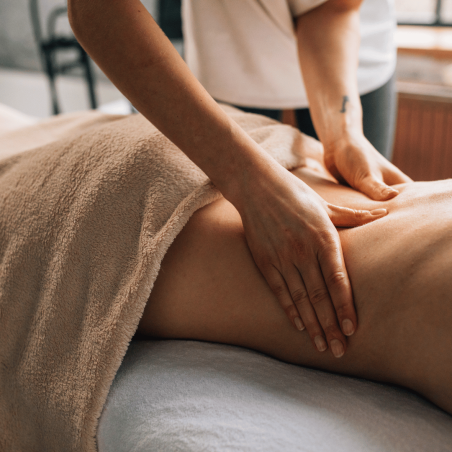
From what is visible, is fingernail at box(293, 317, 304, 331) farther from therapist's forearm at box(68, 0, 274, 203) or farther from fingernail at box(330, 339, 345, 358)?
therapist's forearm at box(68, 0, 274, 203)

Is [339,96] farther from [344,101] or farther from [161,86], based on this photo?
[161,86]

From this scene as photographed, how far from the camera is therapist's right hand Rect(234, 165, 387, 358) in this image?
606 millimetres

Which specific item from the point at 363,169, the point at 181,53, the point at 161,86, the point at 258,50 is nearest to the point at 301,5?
the point at 258,50

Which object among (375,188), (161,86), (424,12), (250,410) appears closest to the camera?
(250,410)

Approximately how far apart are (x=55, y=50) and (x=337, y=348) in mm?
2907

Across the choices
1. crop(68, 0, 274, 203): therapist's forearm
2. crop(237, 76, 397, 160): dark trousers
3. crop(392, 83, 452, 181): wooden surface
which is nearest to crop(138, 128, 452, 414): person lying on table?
crop(68, 0, 274, 203): therapist's forearm

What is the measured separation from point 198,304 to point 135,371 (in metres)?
0.14

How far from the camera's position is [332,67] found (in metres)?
1.02

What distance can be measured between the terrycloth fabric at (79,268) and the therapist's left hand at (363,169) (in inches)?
11.6

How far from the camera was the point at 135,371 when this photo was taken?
2.14ft

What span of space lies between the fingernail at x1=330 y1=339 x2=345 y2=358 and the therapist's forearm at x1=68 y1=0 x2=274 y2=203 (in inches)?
10.7

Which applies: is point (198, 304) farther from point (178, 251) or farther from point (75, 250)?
point (75, 250)

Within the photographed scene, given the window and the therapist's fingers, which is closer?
the therapist's fingers

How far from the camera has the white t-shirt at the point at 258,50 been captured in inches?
47.3
